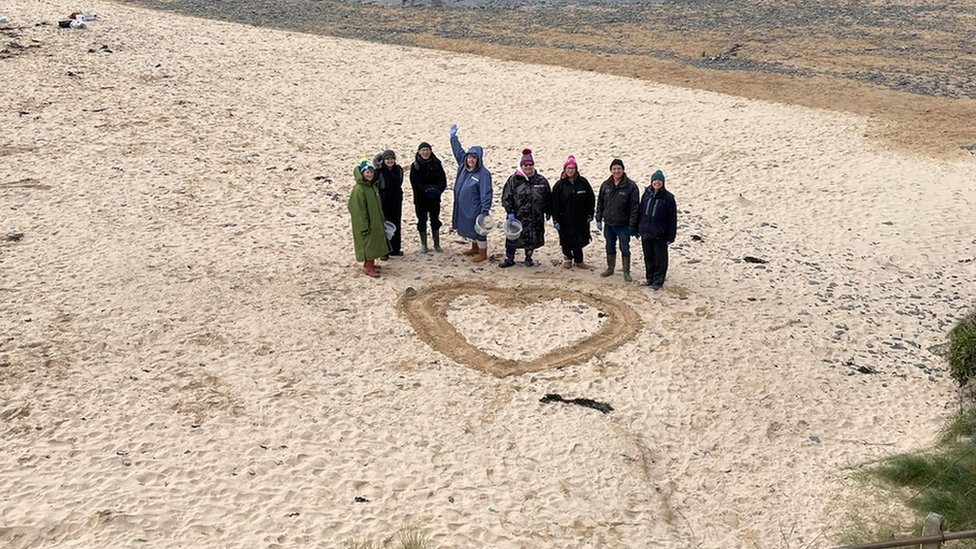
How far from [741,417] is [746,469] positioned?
2.60 ft

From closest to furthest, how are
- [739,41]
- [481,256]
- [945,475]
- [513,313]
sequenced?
[945,475], [513,313], [481,256], [739,41]

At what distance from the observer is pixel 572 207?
11.6m

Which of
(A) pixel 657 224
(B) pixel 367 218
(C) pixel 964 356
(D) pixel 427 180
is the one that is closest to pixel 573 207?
(A) pixel 657 224

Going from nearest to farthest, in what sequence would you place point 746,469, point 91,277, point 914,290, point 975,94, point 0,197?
1. point 746,469
2. point 91,277
3. point 914,290
4. point 0,197
5. point 975,94

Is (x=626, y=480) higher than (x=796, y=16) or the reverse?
the reverse

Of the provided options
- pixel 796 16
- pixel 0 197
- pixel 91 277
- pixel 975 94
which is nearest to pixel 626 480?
pixel 91 277

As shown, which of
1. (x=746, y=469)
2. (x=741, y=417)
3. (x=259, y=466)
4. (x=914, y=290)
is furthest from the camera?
(x=914, y=290)

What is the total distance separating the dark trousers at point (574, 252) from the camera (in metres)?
12.0

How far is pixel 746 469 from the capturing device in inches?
330

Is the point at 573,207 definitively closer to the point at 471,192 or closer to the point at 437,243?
the point at 471,192

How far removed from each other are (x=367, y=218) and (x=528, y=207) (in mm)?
2012

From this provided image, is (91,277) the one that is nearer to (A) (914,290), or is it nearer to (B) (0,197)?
(B) (0,197)

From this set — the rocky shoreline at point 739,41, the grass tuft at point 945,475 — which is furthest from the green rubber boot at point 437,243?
the rocky shoreline at point 739,41

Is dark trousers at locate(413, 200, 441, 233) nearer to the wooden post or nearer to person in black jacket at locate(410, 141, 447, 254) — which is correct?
person in black jacket at locate(410, 141, 447, 254)
